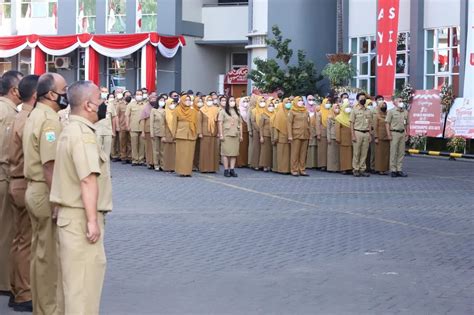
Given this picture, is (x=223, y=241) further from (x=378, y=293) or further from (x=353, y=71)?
(x=353, y=71)

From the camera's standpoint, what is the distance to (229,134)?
2212cm

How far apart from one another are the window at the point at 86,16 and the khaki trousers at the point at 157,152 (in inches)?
921

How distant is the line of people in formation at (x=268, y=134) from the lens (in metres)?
22.3

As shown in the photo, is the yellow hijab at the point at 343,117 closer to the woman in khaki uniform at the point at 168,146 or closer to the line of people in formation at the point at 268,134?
the line of people in formation at the point at 268,134

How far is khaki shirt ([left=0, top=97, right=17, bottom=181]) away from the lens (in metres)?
8.90

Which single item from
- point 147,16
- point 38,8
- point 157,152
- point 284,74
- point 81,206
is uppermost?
point 38,8

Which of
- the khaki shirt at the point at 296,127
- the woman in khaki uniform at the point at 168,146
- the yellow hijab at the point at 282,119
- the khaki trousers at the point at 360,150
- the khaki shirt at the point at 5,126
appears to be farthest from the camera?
the woman in khaki uniform at the point at 168,146

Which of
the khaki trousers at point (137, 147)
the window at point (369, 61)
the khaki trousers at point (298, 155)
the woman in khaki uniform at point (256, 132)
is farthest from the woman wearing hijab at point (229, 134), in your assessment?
the window at point (369, 61)

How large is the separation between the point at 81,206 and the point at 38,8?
43.2 meters

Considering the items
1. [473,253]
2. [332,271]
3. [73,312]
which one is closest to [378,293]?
[332,271]

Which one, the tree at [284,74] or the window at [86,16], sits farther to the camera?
the window at [86,16]

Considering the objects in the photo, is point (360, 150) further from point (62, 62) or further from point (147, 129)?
point (62, 62)

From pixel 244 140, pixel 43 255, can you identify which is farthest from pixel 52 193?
pixel 244 140

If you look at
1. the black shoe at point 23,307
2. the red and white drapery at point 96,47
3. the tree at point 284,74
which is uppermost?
the red and white drapery at point 96,47
